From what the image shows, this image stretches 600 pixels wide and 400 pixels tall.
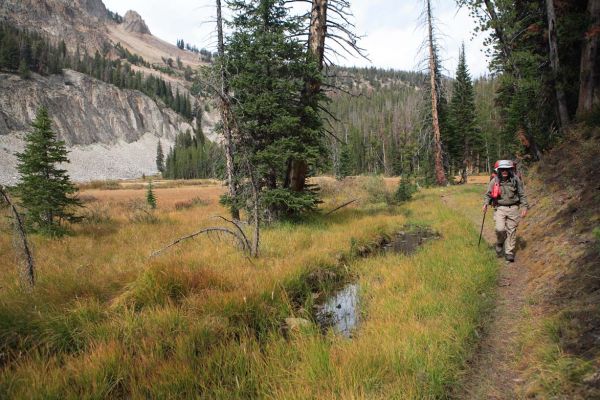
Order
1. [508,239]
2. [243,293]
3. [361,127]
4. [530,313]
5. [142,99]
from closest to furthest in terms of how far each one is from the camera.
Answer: [530,313] → [243,293] → [508,239] → [142,99] → [361,127]

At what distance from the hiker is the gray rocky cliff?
76.3m

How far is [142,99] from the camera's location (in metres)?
117

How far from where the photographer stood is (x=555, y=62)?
11711 mm

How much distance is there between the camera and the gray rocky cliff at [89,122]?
246ft

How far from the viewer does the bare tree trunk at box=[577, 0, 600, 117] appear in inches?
394

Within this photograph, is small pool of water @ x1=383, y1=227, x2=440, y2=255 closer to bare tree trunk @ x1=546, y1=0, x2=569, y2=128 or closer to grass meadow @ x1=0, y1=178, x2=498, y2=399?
grass meadow @ x1=0, y1=178, x2=498, y2=399

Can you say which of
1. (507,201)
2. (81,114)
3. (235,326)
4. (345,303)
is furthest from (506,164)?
(81,114)

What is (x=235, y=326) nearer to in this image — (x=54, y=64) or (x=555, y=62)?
(x=555, y=62)

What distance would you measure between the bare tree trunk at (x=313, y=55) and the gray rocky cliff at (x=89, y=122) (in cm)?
7036

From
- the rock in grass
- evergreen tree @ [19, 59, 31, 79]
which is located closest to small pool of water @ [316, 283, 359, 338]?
the rock in grass

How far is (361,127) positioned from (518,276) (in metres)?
125

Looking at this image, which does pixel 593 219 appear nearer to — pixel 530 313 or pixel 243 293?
pixel 530 313

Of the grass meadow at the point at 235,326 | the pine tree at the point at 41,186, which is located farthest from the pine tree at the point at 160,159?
the grass meadow at the point at 235,326

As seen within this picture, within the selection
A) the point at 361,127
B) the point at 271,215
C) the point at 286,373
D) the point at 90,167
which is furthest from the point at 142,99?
the point at 286,373
